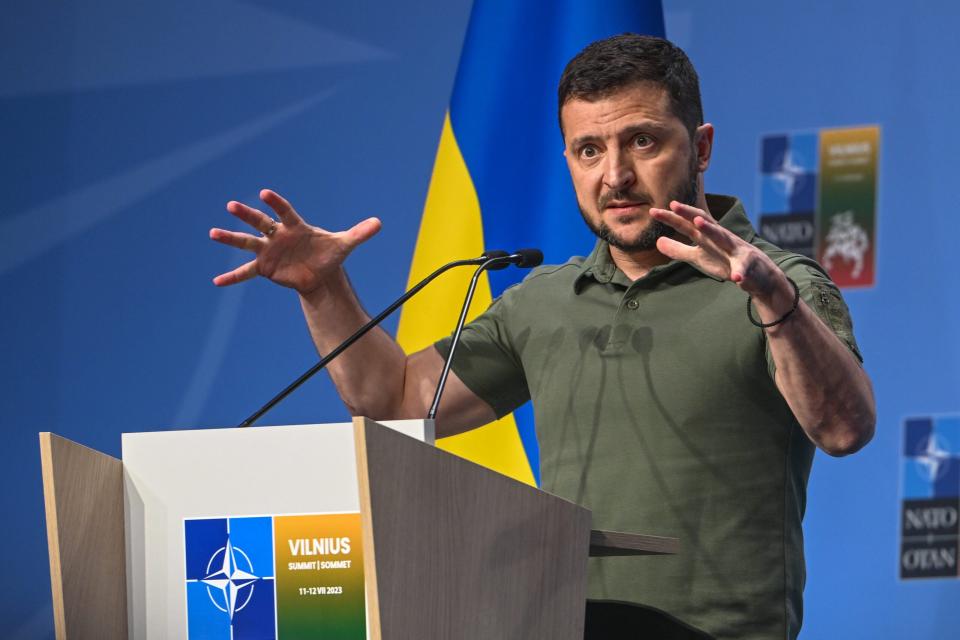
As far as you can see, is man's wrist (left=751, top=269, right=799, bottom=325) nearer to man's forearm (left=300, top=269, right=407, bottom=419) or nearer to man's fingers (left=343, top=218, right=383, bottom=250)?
man's fingers (left=343, top=218, right=383, bottom=250)

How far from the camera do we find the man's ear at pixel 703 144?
6.29ft

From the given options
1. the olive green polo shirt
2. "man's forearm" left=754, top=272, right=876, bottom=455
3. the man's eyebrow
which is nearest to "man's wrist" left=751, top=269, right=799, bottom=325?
"man's forearm" left=754, top=272, right=876, bottom=455

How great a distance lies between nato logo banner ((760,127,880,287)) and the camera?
2945mm

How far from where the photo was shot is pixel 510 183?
2.84 m

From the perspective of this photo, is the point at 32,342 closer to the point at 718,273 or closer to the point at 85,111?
the point at 85,111

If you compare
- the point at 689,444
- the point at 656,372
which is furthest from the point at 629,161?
the point at 689,444

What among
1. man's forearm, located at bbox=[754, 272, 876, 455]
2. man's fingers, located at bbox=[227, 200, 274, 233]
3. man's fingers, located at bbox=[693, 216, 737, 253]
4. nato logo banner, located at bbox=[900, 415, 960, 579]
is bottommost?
nato logo banner, located at bbox=[900, 415, 960, 579]

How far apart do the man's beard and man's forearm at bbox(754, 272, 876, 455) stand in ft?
1.07

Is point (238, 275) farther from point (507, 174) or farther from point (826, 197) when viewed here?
point (826, 197)

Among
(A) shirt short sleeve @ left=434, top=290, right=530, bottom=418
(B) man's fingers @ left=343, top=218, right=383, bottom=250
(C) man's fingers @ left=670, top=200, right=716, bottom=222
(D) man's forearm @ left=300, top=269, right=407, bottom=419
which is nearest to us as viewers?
(C) man's fingers @ left=670, top=200, right=716, bottom=222

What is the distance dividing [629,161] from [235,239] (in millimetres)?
538

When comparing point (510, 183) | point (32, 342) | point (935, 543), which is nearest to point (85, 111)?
point (32, 342)

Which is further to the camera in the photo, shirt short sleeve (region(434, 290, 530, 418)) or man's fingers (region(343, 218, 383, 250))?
shirt short sleeve (region(434, 290, 530, 418))

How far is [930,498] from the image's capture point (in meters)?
2.84
